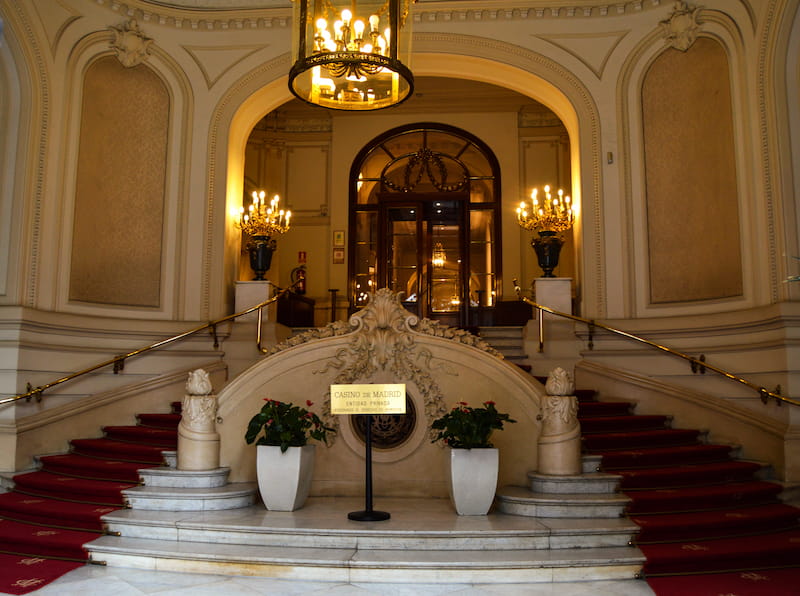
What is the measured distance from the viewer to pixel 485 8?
9.89 metres

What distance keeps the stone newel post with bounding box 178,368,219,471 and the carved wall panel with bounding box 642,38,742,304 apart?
5658 millimetres

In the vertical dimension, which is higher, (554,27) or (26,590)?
(554,27)

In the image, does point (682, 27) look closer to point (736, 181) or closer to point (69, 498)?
point (736, 181)

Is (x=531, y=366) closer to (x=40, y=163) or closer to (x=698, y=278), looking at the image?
(x=698, y=278)

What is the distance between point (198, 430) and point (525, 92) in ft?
23.1

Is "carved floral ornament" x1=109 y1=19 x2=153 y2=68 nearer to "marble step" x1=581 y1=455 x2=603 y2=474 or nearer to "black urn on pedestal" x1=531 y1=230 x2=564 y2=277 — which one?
"black urn on pedestal" x1=531 y1=230 x2=564 y2=277

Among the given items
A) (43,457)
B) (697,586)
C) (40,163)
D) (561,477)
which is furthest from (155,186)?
(697,586)

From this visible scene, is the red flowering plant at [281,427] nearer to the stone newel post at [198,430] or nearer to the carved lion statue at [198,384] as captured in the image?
the stone newel post at [198,430]

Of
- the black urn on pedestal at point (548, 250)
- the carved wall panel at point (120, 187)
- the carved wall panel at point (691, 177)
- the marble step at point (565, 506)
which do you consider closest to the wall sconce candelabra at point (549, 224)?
the black urn on pedestal at point (548, 250)

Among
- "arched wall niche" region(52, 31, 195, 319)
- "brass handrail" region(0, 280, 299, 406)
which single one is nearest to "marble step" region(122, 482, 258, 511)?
"brass handrail" region(0, 280, 299, 406)

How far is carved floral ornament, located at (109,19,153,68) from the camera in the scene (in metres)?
9.18

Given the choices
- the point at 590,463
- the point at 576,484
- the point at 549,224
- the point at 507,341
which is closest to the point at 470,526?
the point at 576,484

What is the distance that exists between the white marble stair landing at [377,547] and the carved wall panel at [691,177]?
162 inches

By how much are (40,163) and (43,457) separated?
3.38 meters
